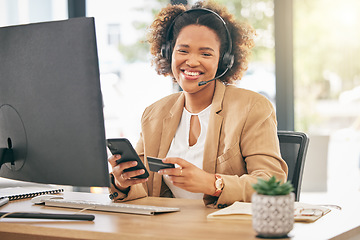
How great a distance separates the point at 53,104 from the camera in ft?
4.40

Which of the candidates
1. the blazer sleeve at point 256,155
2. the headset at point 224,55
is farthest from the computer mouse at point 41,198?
the headset at point 224,55

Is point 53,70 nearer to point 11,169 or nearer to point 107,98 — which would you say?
point 11,169

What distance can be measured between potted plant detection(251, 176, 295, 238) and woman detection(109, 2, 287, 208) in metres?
0.43

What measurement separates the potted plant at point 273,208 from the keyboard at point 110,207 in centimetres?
37

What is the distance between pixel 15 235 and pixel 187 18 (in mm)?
1056

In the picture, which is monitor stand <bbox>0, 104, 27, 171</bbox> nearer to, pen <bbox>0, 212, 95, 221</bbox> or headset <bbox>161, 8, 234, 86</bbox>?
pen <bbox>0, 212, 95, 221</bbox>

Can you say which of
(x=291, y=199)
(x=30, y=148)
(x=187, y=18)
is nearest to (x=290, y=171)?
(x=187, y=18)

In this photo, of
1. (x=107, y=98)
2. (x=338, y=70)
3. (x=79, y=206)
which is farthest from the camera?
(x=107, y=98)

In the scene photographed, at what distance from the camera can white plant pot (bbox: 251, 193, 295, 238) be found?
1.10 m

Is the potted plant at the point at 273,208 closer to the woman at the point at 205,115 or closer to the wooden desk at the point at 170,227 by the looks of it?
the wooden desk at the point at 170,227

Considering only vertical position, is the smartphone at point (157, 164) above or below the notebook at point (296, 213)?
above

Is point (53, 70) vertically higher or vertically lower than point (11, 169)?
higher

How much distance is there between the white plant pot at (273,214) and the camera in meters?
1.10

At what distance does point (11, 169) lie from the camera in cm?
152
